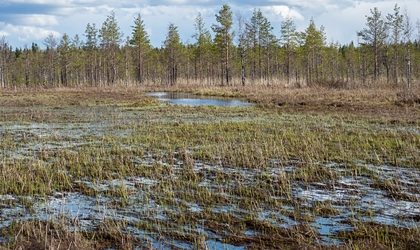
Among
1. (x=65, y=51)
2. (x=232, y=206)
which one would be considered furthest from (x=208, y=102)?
(x=65, y=51)

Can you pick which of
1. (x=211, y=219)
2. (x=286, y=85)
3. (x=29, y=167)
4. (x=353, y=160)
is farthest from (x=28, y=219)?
(x=286, y=85)

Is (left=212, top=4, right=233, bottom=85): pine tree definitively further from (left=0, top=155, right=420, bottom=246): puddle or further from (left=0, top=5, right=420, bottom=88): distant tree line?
(left=0, top=155, right=420, bottom=246): puddle

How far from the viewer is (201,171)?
12336 mm

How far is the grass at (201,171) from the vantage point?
24.9 feet

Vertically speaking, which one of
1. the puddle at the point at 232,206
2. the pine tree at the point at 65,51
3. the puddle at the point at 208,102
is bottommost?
the puddle at the point at 232,206

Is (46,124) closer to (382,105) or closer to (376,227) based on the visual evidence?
(376,227)

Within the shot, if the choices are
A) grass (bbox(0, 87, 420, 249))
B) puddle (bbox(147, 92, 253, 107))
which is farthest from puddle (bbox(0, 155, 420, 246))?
puddle (bbox(147, 92, 253, 107))

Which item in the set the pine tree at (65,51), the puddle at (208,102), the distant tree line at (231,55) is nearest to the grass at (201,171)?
the puddle at (208,102)

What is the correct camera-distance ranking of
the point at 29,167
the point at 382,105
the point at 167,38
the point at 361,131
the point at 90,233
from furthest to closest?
1. the point at 167,38
2. the point at 382,105
3. the point at 361,131
4. the point at 29,167
5. the point at 90,233

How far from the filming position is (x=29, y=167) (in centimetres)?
1210

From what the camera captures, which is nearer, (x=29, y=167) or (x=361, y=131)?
(x=29, y=167)

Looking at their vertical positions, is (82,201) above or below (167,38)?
below

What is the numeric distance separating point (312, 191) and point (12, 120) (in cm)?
1888

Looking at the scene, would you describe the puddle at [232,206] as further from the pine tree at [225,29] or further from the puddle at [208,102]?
the pine tree at [225,29]
